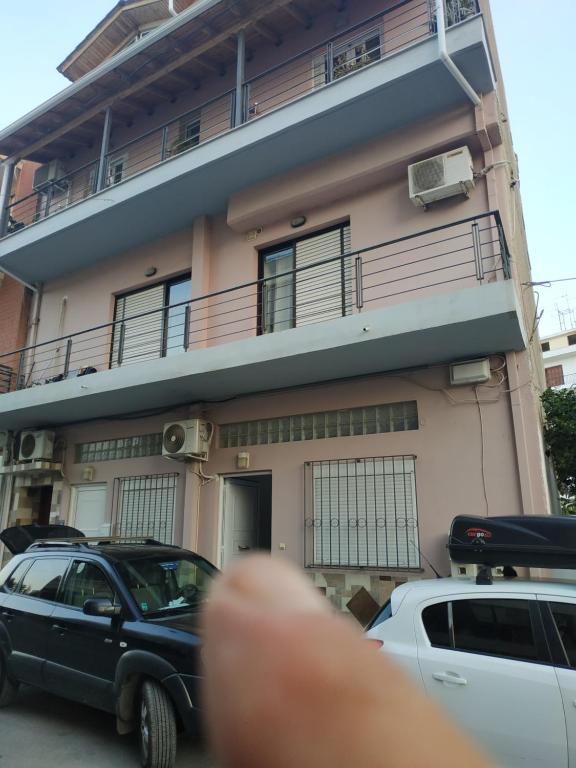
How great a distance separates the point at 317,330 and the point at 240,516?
3.95 metres

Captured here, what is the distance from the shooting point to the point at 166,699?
4.33 m

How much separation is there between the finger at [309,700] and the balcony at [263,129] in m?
7.63

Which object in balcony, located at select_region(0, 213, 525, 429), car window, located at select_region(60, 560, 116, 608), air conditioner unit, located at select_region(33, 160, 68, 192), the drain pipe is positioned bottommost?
car window, located at select_region(60, 560, 116, 608)

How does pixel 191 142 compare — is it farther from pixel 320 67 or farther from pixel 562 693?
pixel 562 693

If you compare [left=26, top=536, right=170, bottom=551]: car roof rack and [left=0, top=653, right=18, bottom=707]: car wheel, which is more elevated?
[left=26, top=536, right=170, bottom=551]: car roof rack

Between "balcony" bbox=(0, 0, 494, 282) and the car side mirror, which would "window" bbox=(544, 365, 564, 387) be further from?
the car side mirror

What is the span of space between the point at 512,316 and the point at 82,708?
20.5 feet

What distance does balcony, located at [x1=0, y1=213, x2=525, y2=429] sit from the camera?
632cm

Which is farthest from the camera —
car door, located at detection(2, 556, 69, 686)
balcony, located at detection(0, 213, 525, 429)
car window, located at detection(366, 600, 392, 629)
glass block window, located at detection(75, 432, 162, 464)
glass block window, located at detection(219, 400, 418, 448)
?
glass block window, located at detection(75, 432, 162, 464)

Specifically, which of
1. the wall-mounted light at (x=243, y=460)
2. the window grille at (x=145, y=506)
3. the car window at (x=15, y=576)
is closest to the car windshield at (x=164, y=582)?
the car window at (x=15, y=576)

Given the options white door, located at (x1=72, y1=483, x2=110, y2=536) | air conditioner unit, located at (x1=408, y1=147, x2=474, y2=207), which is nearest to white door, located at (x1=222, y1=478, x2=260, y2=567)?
white door, located at (x1=72, y1=483, x2=110, y2=536)

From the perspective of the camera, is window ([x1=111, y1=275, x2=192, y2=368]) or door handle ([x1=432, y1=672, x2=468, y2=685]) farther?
window ([x1=111, y1=275, x2=192, y2=368])

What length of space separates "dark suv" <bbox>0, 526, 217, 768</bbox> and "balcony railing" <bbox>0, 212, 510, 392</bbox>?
394 centimetres

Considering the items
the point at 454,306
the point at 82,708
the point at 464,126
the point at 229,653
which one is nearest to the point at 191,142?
the point at 464,126
